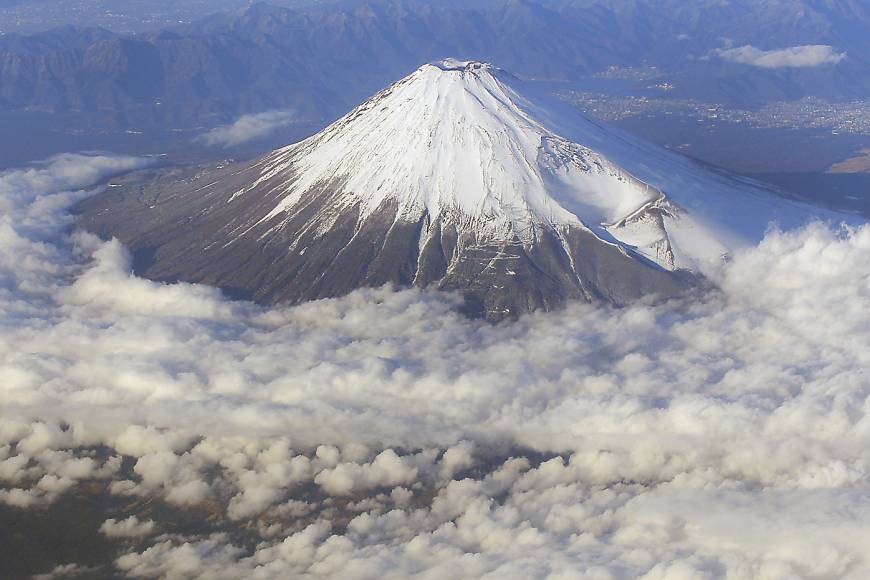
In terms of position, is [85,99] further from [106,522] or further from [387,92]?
[106,522]

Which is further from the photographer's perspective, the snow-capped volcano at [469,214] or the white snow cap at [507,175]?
the white snow cap at [507,175]

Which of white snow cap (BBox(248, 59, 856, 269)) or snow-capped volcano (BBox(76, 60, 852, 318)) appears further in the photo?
white snow cap (BBox(248, 59, 856, 269))

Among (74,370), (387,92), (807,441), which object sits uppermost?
(387,92)

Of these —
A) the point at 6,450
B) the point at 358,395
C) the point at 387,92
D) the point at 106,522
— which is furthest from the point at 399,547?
the point at 387,92

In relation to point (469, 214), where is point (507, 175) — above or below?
above
